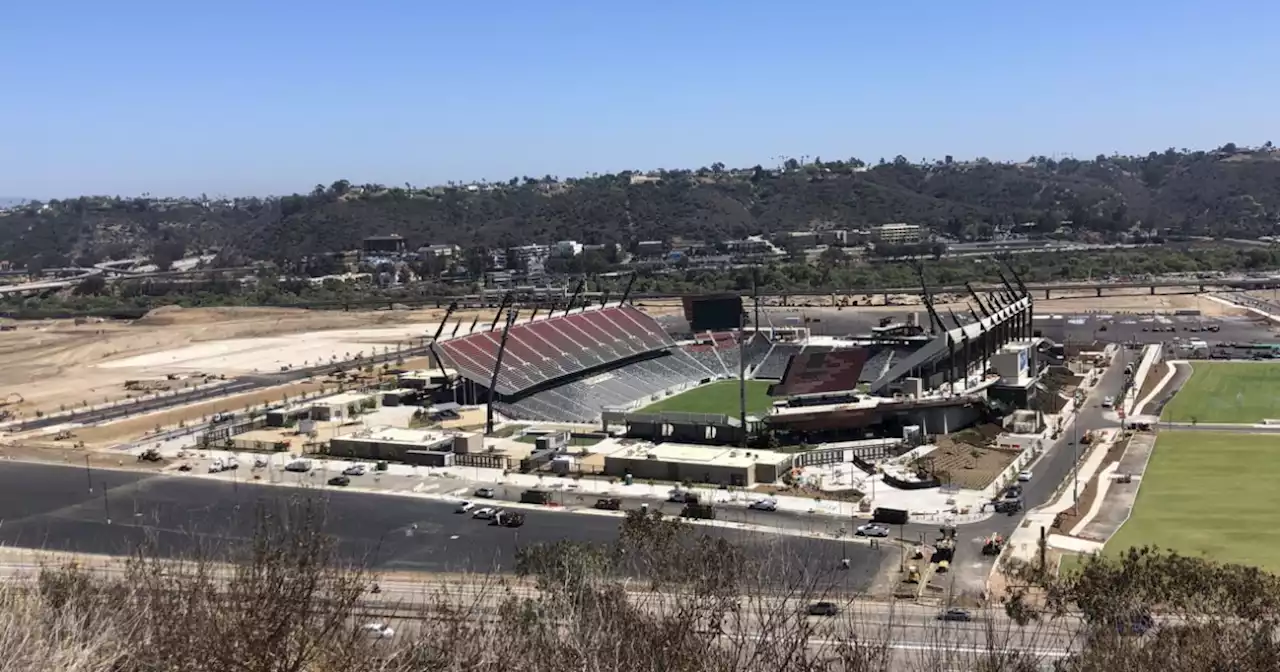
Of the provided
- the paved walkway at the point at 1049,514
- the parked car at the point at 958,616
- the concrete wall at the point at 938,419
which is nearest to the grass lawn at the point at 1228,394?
the paved walkway at the point at 1049,514

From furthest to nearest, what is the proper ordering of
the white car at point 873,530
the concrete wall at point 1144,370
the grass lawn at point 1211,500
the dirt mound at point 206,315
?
the dirt mound at point 206,315 < the concrete wall at point 1144,370 < the white car at point 873,530 < the grass lawn at point 1211,500

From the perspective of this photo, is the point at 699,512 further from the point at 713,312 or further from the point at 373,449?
the point at 713,312

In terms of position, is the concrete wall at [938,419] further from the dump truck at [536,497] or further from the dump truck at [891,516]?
the dump truck at [536,497]

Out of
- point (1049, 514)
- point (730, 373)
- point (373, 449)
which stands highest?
point (730, 373)

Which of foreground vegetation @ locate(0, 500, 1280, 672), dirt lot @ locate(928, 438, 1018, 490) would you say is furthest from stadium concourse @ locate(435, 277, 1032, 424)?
foreground vegetation @ locate(0, 500, 1280, 672)

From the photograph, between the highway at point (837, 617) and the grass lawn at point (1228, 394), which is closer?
the highway at point (837, 617)

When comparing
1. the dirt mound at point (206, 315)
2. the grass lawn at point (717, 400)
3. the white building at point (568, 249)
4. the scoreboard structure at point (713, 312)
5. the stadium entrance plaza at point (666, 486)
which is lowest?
the stadium entrance plaza at point (666, 486)

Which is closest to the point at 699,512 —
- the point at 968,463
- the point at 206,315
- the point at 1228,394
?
the point at 968,463
